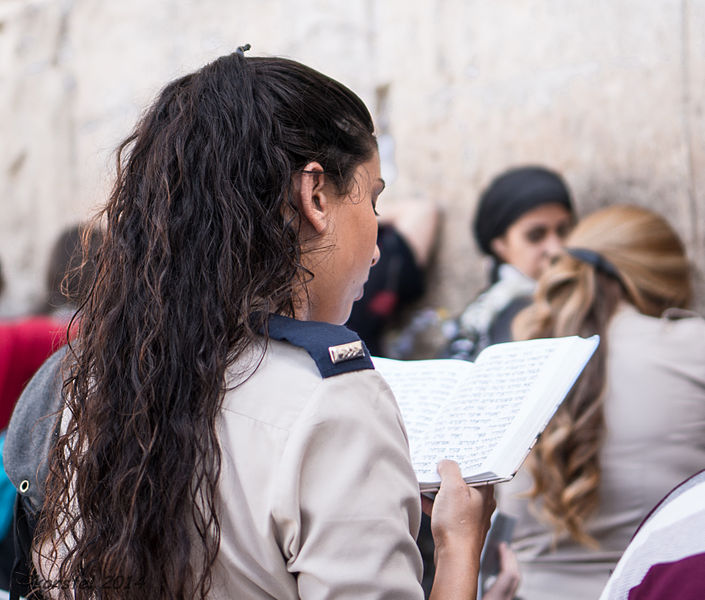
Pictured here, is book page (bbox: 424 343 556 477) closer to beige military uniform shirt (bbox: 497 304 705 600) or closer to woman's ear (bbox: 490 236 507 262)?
beige military uniform shirt (bbox: 497 304 705 600)

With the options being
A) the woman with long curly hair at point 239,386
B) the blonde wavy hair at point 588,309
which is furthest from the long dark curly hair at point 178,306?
the blonde wavy hair at point 588,309

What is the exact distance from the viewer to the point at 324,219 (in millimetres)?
1041

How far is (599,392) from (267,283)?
1084 millimetres

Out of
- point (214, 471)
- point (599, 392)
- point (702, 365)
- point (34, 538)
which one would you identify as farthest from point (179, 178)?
point (702, 365)

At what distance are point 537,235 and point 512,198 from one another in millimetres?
157

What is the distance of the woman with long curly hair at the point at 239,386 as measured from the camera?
0.90m

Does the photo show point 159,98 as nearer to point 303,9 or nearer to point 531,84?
point 531,84

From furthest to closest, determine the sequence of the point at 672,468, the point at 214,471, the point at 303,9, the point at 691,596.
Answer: the point at 303,9, the point at 672,468, the point at 214,471, the point at 691,596

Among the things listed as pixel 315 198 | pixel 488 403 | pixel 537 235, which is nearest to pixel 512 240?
pixel 537 235

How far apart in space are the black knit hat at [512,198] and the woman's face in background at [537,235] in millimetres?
30

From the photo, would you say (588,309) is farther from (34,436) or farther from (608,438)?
(34,436)

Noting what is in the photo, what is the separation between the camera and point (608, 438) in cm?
181

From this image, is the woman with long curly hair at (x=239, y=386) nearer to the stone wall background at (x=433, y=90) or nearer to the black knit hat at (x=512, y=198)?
the stone wall background at (x=433, y=90)

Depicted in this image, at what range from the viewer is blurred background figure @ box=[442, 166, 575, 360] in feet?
8.10
